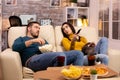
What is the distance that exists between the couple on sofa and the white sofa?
11 centimetres

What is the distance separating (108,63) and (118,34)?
1.83 m

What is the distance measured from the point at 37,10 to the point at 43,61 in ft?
11.4

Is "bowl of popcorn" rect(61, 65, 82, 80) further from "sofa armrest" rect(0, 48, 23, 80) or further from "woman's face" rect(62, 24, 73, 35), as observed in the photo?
"woman's face" rect(62, 24, 73, 35)

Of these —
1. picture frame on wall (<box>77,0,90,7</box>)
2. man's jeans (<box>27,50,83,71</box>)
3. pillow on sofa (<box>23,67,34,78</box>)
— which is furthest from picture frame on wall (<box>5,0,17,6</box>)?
pillow on sofa (<box>23,67,34,78</box>)

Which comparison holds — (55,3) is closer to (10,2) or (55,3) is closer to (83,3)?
(83,3)

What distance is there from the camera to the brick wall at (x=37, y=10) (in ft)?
20.1

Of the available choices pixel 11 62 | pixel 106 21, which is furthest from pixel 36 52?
pixel 106 21

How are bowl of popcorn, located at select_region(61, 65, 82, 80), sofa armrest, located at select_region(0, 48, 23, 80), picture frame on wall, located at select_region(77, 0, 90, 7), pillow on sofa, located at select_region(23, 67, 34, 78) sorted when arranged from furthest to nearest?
1. picture frame on wall, located at select_region(77, 0, 90, 7)
2. pillow on sofa, located at select_region(23, 67, 34, 78)
3. sofa armrest, located at select_region(0, 48, 23, 80)
4. bowl of popcorn, located at select_region(61, 65, 82, 80)

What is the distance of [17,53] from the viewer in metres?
3.04

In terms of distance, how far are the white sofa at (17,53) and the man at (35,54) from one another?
14cm

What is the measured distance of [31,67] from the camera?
10.0 feet

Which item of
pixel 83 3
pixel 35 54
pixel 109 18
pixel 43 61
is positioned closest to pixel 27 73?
pixel 43 61

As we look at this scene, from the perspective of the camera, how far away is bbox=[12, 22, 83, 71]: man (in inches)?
119

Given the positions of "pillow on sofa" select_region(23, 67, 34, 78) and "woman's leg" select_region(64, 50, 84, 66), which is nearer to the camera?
"pillow on sofa" select_region(23, 67, 34, 78)
